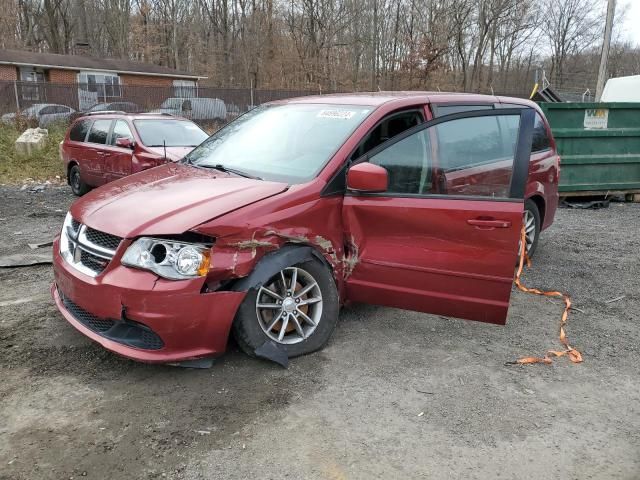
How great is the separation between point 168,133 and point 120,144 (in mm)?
889

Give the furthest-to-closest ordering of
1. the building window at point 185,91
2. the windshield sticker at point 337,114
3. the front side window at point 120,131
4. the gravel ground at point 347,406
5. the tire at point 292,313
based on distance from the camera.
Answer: the building window at point 185,91 → the front side window at point 120,131 → the windshield sticker at point 337,114 → the tire at point 292,313 → the gravel ground at point 347,406

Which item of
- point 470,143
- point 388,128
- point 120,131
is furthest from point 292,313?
point 120,131

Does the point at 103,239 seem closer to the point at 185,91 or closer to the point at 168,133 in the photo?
the point at 168,133

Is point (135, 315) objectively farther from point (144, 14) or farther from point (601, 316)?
point (144, 14)

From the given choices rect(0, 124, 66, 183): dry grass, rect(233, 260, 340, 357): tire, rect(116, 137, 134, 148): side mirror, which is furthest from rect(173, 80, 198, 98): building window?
rect(233, 260, 340, 357): tire

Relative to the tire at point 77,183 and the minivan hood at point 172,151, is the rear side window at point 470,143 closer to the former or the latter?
the minivan hood at point 172,151

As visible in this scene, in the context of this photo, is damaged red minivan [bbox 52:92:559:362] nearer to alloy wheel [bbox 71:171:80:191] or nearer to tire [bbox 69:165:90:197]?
tire [bbox 69:165:90:197]

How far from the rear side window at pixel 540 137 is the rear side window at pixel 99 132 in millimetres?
7378

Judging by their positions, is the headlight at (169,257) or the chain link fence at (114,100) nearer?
the headlight at (169,257)

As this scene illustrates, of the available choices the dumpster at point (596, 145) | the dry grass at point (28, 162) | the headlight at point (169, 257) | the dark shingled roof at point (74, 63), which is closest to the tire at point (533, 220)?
the dumpster at point (596, 145)

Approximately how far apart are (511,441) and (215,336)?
5.55ft

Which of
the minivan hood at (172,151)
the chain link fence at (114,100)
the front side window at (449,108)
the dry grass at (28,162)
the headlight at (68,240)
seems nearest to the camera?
the headlight at (68,240)

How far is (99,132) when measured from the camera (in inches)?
398

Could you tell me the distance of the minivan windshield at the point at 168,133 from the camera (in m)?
9.22
